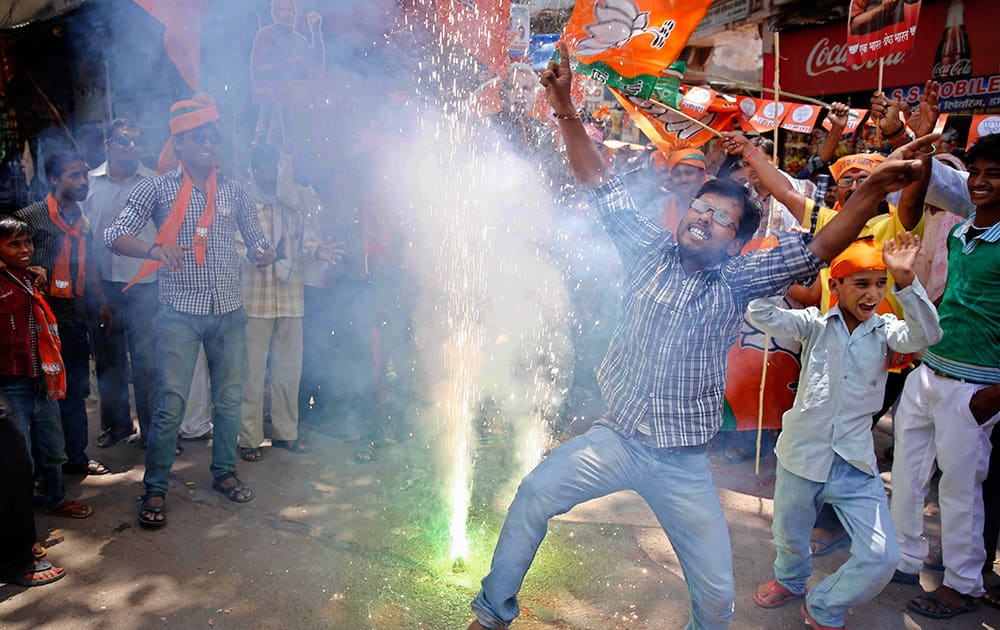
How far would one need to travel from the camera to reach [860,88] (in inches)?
316

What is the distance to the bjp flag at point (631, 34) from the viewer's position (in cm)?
341

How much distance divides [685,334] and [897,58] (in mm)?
7040

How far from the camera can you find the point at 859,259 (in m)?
2.77

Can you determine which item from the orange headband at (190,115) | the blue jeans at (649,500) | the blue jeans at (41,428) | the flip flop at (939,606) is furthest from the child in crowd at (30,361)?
the flip flop at (939,606)

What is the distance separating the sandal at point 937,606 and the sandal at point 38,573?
4.07m

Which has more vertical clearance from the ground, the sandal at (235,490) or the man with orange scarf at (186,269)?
the man with orange scarf at (186,269)

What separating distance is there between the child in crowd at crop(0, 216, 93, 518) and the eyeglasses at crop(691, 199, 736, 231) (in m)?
3.25

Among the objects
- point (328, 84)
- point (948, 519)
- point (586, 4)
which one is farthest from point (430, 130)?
point (948, 519)

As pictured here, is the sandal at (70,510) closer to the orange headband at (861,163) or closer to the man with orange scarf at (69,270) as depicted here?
the man with orange scarf at (69,270)

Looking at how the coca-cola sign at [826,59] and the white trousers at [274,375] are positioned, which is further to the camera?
the coca-cola sign at [826,59]

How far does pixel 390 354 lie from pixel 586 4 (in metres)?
2.76

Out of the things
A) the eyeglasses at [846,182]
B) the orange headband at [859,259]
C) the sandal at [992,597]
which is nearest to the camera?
the orange headband at [859,259]

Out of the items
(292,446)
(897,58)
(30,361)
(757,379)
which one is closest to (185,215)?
(30,361)

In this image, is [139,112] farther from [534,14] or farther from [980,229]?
[980,229]
